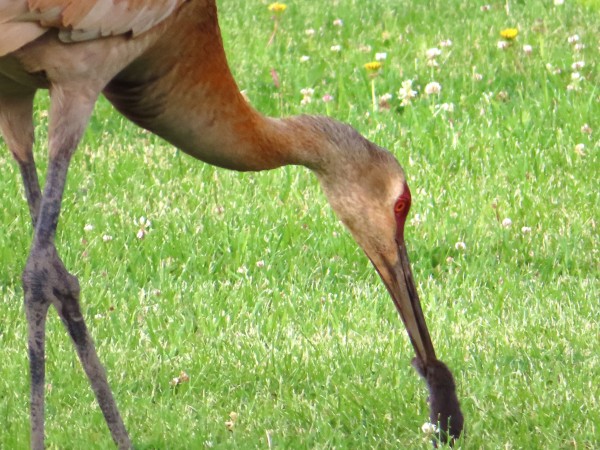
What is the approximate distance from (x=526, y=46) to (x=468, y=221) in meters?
2.22

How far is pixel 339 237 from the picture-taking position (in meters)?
5.69

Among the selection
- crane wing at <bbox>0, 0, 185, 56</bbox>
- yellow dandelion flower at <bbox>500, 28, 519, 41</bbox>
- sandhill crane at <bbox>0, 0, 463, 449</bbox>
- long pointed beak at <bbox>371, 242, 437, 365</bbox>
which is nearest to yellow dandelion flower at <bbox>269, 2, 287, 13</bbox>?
yellow dandelion flower at <bbox>500, 28, 519, 41</bbox>

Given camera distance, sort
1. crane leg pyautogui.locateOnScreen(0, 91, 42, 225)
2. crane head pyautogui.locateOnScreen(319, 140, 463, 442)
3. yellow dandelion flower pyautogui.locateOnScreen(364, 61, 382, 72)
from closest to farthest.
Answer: crane leg pyautogui.locateOnScreen(0, 91, 42, 225) → crane head pyautogui.locateOnScreen(319, 140, 463, 442) → yellow dandelion flower pyautogui.locateOnScreen(364, 61, 382, 72)

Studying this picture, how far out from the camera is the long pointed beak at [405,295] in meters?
4.39

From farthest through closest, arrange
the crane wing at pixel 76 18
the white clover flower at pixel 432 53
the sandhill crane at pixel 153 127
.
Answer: the white clover flower at pixel 432 53
the sandhill crane at pixel 153 127
the crane wing at pixel 76 18

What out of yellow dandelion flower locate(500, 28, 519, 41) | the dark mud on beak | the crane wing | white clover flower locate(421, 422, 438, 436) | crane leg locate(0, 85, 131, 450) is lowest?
white clover flower locate(421, 422, 438, 436)

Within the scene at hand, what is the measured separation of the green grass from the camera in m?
4.37

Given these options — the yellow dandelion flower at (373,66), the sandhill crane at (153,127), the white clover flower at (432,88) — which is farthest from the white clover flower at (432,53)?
the sandhill crane at (153,127)

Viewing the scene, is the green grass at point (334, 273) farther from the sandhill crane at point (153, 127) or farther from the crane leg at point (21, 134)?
the crane leg at point (21, 134)

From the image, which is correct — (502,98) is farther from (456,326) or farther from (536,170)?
(456,326)

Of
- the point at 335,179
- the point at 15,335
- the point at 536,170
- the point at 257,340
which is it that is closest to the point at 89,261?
the point at 15,335

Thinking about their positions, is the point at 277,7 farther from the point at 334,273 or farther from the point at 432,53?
the point at 334,273

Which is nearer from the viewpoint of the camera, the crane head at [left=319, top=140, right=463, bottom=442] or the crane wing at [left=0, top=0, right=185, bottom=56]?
the crane wing at [left=0, top=0, right=185, bottom=56]

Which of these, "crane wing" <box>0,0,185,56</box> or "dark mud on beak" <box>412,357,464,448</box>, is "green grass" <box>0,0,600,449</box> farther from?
"crane wing" <box>0,0,185,56</box>
